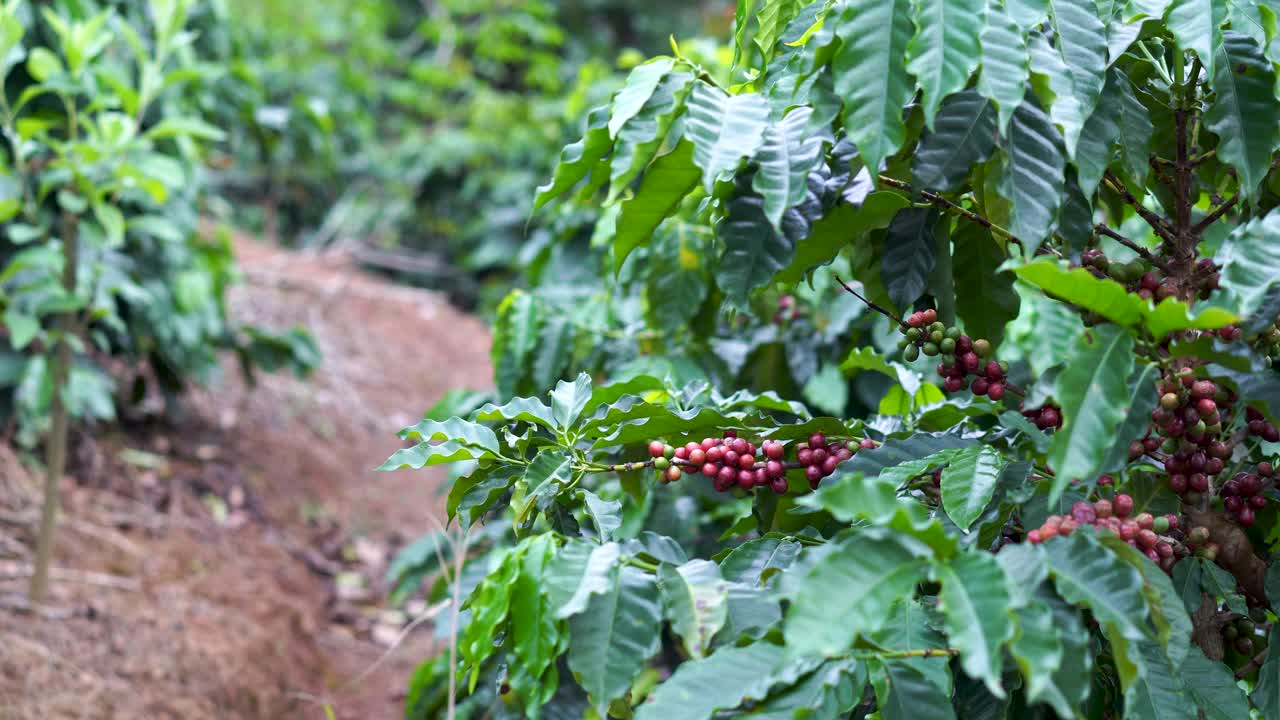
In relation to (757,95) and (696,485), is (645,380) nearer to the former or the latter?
(757,95)

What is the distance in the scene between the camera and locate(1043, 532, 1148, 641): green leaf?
753mm

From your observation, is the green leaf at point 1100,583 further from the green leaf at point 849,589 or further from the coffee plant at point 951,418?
the green leaf at point 849,589

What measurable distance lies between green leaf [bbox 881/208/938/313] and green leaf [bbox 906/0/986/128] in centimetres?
24

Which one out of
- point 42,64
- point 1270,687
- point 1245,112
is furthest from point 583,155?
point 42,64

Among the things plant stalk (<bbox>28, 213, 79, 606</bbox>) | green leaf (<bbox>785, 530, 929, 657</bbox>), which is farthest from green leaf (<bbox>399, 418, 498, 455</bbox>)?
plant stalk (<bbox>28, 213, 79, 606</bbox>)

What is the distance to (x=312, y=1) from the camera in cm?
649

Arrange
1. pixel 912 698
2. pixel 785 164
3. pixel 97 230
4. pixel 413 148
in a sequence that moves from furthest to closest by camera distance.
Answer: pixel 413 148 < pixel 97 230 < pixel 785 164 < pixel 912 698

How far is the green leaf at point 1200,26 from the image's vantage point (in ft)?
2.95

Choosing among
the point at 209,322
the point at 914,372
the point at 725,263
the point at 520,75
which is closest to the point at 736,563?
the point at 725,263

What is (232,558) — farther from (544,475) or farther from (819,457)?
(819,457)

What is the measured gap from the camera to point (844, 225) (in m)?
1.06

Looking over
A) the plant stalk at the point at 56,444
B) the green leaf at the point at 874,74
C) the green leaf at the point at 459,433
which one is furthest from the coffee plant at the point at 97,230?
the green leaf at the point at 874,74

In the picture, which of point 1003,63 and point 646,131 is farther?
point 646,131

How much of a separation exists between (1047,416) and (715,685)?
42cm
